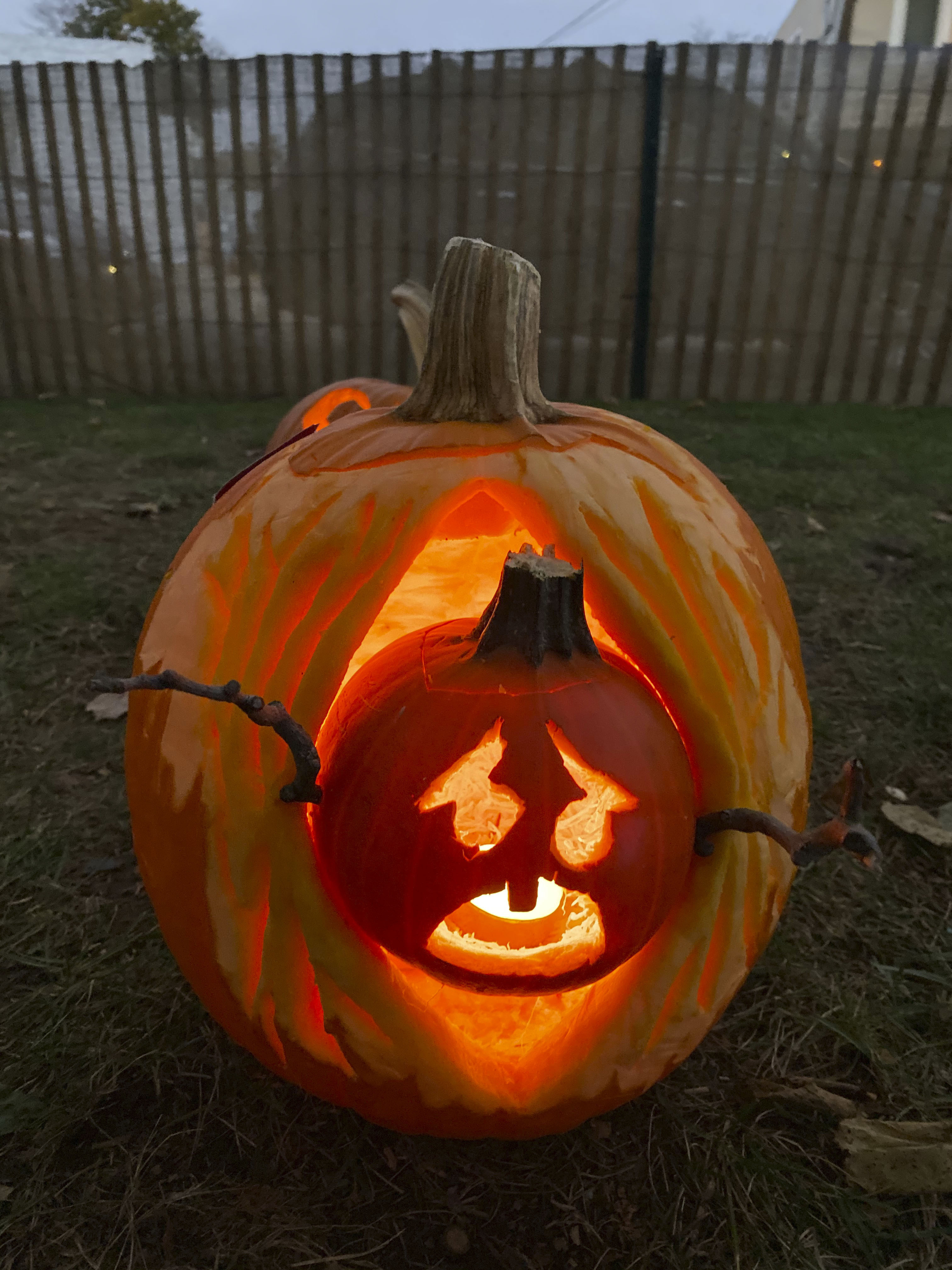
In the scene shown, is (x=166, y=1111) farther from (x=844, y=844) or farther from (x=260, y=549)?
(x=844, y=844)

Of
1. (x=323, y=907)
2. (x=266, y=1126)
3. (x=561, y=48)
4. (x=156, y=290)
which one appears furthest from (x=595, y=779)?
(x=156, y=290)

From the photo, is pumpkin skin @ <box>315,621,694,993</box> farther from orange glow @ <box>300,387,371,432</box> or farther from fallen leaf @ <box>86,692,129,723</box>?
orange glow @ <box>300,387,371,432</box>

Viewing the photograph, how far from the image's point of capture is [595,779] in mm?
1138

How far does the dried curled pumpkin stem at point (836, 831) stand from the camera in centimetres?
89

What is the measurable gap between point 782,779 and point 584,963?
0.41 metres

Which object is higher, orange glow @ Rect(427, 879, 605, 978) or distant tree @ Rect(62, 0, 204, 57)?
distant tree @ Rect(62, 0, 204, 57)

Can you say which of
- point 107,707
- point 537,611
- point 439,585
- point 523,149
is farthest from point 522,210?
point 537,611

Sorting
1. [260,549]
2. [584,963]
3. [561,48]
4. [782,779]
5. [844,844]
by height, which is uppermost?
[561,48]

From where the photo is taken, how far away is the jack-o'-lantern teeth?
112cm

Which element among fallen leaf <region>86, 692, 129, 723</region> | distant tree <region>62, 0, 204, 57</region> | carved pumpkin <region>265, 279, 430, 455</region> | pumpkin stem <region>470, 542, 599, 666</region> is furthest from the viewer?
distant tree <region>62, 0, 204, 57</region>

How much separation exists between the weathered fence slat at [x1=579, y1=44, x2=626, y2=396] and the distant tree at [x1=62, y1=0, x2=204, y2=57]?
13.5m

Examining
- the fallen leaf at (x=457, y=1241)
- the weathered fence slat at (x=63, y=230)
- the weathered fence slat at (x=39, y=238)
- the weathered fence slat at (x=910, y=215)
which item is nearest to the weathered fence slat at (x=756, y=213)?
the weathered fence slat at (x=910, y=215)

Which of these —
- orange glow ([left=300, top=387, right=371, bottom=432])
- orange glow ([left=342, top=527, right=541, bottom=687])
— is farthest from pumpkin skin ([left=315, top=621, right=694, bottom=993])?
orange glow ([left=300, top=387, right=371, bottom=432])

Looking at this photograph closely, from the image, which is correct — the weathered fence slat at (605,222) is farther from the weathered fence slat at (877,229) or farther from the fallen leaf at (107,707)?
the fallen leaf at (107,707)
